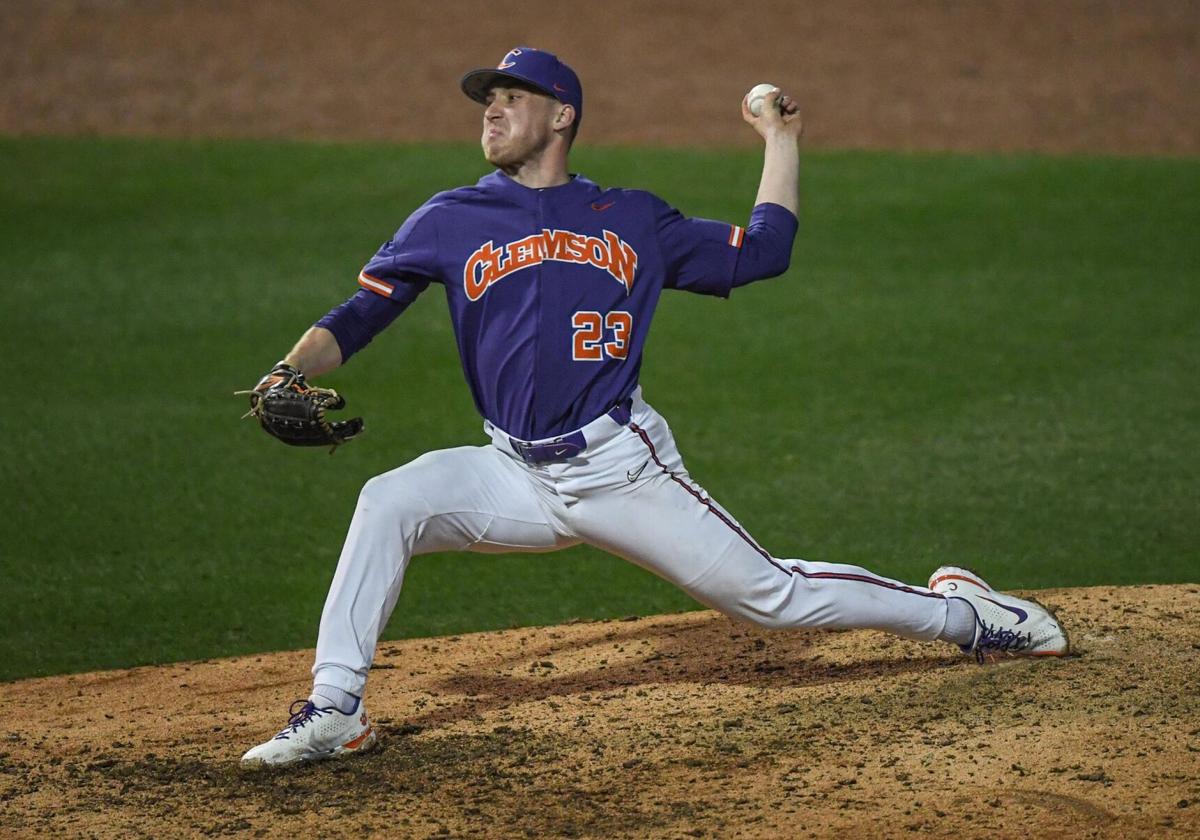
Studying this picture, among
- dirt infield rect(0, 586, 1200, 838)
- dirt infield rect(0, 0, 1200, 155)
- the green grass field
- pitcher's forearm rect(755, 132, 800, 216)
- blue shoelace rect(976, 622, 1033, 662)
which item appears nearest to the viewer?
dirt infield rect(0, 586, 1200, 838)

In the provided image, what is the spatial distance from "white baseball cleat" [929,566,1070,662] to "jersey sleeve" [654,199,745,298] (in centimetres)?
108

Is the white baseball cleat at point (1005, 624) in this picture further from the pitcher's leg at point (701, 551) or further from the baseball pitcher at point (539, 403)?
the pitcher's leg at point (701, 551)

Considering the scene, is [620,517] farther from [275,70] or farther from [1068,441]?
[275,70]

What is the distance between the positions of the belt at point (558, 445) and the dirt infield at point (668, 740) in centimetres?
72

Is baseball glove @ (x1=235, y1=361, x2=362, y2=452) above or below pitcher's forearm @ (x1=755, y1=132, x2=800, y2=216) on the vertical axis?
below

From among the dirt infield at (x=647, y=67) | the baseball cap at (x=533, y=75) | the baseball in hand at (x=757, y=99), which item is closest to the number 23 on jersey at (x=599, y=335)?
the baseball cap at (x=533, y=75)

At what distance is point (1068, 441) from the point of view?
691cm

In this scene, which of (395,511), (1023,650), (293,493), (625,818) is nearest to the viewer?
(625,818)

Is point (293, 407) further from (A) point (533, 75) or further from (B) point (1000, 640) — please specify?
(B) point (1000, 640)

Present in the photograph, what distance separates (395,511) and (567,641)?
1.30 meters

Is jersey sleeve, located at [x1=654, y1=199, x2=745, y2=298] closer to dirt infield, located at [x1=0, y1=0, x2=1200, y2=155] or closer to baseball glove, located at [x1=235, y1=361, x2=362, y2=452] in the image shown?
baseball glove, located at [x1=235, y1=361, x2=362, y2=452]

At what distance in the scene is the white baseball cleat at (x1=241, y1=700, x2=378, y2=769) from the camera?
3.81 meters

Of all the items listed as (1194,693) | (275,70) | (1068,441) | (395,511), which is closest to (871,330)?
(1068,441)

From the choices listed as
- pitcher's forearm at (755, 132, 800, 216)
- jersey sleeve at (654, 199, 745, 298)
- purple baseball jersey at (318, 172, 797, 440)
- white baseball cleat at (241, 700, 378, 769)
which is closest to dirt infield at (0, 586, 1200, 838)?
white baseball cleat at (241, 700, 378, 769)
